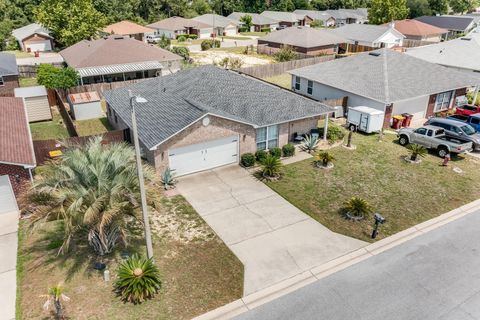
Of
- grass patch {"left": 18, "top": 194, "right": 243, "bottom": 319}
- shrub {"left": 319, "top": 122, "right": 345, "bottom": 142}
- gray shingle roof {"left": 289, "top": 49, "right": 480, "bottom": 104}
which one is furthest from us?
gray shingle roof {"left": 289, "top": 49, "right": 480, "bottom": 104}

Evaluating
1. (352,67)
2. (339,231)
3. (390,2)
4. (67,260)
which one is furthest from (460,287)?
(390,2)

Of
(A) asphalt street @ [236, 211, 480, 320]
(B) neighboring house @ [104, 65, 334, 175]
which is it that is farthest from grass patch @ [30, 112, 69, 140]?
(A) asphalt street @ [236, 211, 480, 320]

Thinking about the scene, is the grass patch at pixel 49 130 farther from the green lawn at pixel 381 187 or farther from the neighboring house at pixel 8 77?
the green lawn at pixel 381 187

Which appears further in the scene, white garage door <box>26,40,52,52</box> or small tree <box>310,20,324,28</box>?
small tree <box>310,20,324,28</box>

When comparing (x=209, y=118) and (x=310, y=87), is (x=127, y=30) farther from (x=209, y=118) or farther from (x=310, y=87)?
(x=209, y=118)

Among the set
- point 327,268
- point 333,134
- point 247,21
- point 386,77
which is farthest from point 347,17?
point 327,268

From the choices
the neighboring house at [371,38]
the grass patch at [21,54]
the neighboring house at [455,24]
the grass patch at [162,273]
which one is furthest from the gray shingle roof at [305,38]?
the grass patch at [162,273]

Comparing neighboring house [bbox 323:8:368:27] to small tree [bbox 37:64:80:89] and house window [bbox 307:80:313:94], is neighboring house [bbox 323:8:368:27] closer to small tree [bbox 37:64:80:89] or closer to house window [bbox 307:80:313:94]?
house window [bbox 307:80:313:94]
